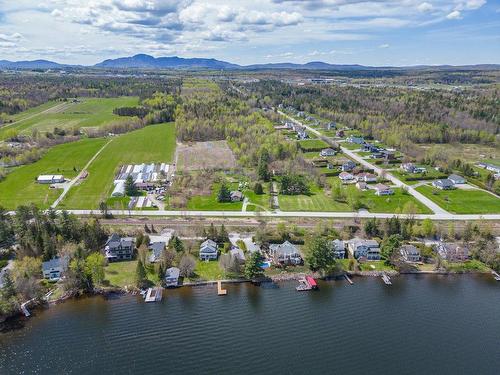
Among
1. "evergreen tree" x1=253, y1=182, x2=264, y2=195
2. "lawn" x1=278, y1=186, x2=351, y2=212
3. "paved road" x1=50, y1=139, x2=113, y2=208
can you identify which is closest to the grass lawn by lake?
"lawn" x1=278, y1=186, x2=351, y2=212

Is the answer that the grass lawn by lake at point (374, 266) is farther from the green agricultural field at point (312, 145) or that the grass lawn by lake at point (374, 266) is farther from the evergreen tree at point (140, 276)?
the green agricultural field at point (312, 145)

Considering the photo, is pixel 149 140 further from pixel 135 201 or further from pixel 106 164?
pixel 135 201

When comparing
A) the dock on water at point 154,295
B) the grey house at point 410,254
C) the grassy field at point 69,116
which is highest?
the grassy field at point 69,116

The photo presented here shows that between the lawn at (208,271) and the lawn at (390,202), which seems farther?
the lawn at (390,202)

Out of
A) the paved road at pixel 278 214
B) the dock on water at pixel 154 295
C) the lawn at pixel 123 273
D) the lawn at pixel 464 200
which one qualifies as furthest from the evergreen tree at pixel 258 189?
the dock on water at pixel 154 295

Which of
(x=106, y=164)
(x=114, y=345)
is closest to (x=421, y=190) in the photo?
(x=114, y=345)

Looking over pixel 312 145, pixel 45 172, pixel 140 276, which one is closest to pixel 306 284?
pixel 140 276

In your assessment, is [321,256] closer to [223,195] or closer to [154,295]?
[154,295]
